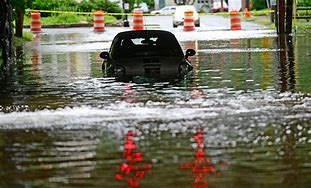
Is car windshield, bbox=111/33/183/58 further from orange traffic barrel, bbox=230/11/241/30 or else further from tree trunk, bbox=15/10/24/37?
orange traffic barrel, bbox=230/11/241/30

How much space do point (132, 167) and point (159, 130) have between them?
2412 millimetres

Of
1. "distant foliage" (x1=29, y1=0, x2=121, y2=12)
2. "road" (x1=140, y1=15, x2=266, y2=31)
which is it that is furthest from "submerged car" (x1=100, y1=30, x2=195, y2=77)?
"distant foliage" (x1=29, y1=0, x2=121, y2=12)

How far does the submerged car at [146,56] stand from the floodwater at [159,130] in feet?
1.46

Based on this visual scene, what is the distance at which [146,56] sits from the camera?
741 inches

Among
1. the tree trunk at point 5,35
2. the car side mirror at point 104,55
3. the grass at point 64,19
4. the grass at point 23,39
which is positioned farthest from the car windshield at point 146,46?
the grass at point 64,19

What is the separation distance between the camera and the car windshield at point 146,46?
62.4 ft

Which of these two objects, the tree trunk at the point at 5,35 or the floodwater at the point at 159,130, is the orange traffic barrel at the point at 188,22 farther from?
the floodwater at the point at 159,130

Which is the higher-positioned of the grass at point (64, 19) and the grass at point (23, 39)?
the grass at point (64, 19)

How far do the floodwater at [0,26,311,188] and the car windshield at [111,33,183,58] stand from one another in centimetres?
79

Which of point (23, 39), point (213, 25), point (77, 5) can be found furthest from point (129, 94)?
point (77, 5)

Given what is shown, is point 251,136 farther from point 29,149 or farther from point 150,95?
point 150,95

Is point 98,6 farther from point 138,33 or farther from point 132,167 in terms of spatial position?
point 132,167

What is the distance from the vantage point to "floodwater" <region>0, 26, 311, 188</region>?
8.48m

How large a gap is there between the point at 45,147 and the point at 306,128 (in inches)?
139
